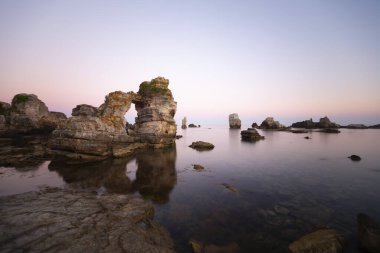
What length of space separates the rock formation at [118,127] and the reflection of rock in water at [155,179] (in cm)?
698

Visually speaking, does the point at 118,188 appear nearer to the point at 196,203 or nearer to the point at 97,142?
the point at 196,203

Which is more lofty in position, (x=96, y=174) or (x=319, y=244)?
(x=96, y=174)

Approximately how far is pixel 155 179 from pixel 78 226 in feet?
39.7

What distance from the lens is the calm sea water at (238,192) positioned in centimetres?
1118

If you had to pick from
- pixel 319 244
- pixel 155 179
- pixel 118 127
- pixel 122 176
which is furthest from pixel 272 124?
pixel 319 244

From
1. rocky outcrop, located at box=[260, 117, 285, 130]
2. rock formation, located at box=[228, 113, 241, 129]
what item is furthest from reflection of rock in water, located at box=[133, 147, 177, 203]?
rock formation, located at box=[228, 113, 241, 129]

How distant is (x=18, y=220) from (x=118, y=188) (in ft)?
28.4

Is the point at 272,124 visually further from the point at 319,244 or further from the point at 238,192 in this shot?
the point at 319,244

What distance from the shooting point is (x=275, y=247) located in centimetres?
980

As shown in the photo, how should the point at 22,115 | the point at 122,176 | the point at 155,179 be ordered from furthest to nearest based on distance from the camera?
the point at 22,115 → the point at 122,176 → the point at 155,179

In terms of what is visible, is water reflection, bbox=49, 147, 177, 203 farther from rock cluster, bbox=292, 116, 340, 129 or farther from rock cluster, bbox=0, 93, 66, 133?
rock cluster, bbox=292, 116, 340, 129

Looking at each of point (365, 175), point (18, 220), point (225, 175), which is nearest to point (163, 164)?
point (225, 175)

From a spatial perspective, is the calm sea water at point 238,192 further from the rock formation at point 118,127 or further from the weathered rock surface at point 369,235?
the rock formation at point 118,127

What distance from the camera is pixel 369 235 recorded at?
9438 millimetres
